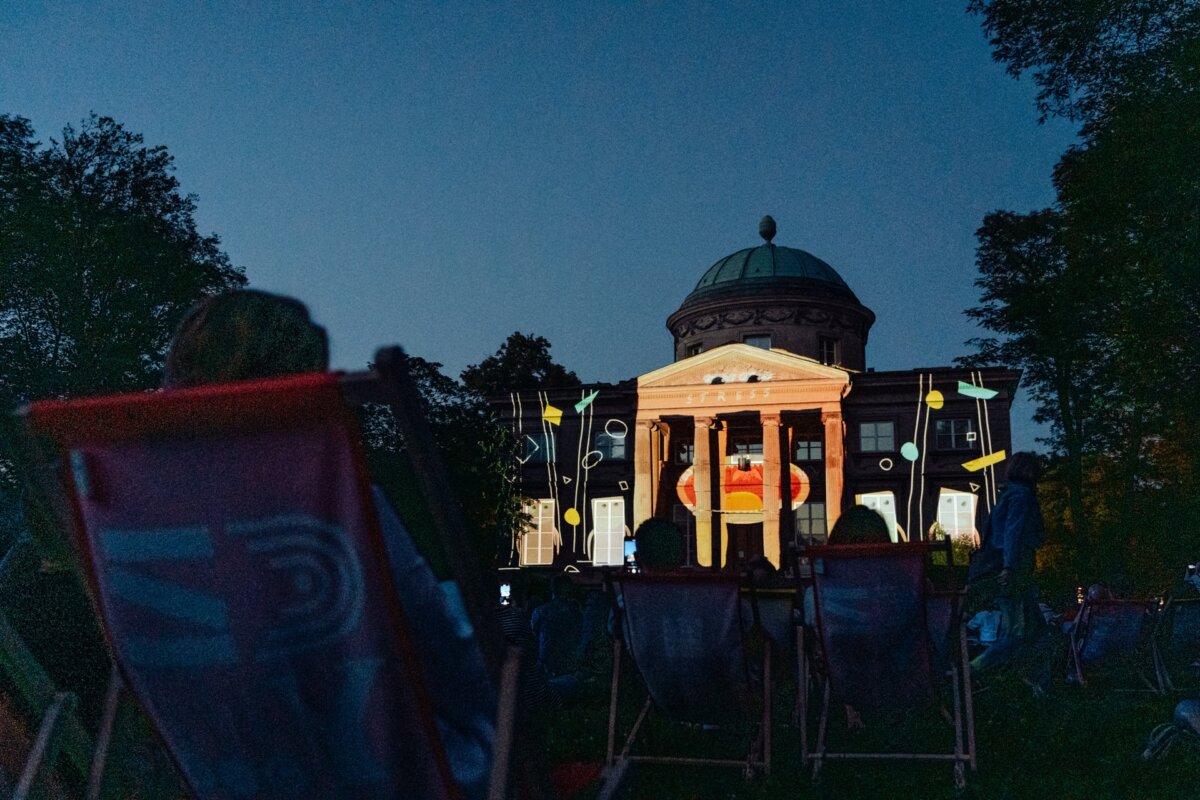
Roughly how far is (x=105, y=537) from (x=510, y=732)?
85cm

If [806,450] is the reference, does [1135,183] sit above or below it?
above

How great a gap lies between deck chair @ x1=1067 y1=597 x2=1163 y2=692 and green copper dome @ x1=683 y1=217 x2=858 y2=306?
131 ft

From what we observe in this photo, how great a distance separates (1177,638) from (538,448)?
36650 millimetres

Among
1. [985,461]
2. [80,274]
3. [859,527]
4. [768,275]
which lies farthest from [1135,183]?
[768,275]

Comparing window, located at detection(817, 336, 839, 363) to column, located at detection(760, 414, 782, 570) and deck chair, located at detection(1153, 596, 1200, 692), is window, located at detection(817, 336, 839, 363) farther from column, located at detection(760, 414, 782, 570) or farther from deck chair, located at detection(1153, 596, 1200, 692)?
deck chair, located at detection(1153, 596, 1200, 692)

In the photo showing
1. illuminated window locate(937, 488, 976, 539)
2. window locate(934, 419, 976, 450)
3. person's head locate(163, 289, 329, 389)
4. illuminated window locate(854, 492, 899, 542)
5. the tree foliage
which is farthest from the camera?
window locate(934, 419, 976, 450)

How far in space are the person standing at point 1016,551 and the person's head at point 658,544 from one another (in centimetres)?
213

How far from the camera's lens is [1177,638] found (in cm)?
946

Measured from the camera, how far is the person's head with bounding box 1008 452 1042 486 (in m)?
7.34

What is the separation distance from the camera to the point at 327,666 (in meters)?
2.03

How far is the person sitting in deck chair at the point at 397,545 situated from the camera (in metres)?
2.26

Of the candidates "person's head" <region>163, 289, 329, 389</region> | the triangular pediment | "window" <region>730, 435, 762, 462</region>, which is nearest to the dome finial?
the triangular pediment

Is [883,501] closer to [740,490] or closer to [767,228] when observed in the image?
[740,490]

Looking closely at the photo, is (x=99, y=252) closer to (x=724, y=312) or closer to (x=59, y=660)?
(x=59, y=660)
